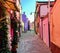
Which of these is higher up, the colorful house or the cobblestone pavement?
the colorful house

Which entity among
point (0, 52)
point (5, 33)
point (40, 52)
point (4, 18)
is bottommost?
point (40, 52)

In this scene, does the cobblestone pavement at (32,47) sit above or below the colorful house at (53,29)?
below

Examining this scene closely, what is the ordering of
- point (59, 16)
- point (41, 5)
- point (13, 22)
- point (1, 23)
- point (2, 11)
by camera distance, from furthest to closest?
point (41, 5) → point (13, 22) → point (59, 16) → point (2, 11) → point (1, 23)

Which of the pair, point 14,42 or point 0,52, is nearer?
point 0,52

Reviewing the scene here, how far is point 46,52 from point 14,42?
2430 millimetres

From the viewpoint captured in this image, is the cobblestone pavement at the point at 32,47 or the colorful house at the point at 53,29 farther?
the cobblestone pavement at the point at 32,47

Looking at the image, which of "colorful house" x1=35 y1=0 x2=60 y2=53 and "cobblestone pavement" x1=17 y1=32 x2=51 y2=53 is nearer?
"colorful house" x1=35 y1=0 x2=60 y2=53

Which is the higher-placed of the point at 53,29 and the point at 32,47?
the point at 53,29

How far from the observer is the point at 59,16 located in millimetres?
11570

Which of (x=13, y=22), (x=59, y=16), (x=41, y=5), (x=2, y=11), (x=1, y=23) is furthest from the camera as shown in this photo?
(x=41, y=5)

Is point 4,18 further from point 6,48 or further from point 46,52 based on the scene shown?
point 46,52

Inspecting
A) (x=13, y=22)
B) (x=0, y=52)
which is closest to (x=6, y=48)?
(x=0, y=52)

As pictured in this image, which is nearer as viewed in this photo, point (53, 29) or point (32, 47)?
point (53, 29)

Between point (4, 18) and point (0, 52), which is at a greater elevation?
point (4, 18)
